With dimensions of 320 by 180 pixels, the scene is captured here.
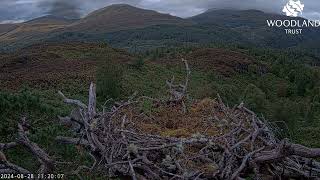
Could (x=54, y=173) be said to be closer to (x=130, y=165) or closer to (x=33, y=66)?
(x=130, y=165)

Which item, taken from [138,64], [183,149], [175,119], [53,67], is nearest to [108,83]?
[175,119]

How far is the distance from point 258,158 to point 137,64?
2341 cm

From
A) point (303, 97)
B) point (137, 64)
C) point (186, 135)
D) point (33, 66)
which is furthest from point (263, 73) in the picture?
point (186, 135)

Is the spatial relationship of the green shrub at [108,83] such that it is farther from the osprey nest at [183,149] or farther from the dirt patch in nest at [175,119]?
the osprey nest at [183,149]

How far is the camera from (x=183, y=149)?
648 centimetres

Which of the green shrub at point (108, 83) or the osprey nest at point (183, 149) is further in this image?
the green shrub at point (108, 83)

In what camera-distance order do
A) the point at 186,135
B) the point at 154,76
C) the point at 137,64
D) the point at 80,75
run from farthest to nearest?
the point at 137,64, the point at 154,76, the point at 80,75, the point at 186,135

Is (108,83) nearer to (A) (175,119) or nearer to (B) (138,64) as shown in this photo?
(A) (175,119)

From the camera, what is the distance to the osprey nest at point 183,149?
240 inches

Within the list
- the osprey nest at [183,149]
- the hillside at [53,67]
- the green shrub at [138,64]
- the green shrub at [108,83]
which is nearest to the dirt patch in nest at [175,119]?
the osprey nest at [183,149]

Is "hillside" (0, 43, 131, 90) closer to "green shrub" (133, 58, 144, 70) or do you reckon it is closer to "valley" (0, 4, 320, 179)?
"valley" (0, 4, 320, 179)

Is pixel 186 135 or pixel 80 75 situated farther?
pixel 80 75

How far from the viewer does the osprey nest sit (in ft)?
20.0

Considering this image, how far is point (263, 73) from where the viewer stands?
41750 mm
